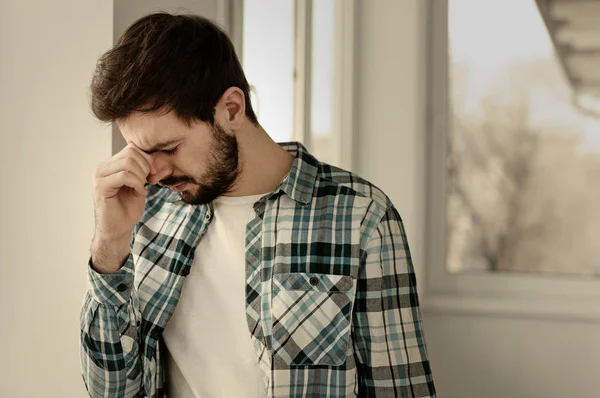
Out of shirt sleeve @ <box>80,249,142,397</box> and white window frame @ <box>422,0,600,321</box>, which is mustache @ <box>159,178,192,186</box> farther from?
white window frame @ <box>422,0,600,321</box>

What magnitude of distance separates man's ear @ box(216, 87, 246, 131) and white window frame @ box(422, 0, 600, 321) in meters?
0.54

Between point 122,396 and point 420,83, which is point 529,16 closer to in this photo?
point 420,83

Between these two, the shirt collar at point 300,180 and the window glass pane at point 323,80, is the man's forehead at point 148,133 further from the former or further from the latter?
the window glass pane at point 323,80

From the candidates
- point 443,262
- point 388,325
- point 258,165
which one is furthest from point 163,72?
point 443,262

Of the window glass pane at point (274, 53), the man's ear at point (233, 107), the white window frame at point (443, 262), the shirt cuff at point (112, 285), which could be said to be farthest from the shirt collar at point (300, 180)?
the window glass pane at point (274, 53)

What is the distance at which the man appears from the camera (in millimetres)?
1317

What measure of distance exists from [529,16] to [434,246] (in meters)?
0.57

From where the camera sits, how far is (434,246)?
69.3 inches

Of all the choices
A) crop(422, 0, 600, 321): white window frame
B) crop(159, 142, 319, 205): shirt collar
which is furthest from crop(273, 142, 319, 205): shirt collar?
crop(422, 0, 600, 321): white window frame

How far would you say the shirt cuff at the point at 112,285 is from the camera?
1.34 m

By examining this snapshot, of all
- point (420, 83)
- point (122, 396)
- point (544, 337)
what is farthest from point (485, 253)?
point (122, 396)

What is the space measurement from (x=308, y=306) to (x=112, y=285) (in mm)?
355

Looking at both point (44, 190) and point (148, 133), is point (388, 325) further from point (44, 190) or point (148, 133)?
point (44, 190)

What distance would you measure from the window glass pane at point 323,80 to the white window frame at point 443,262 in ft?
0.79
